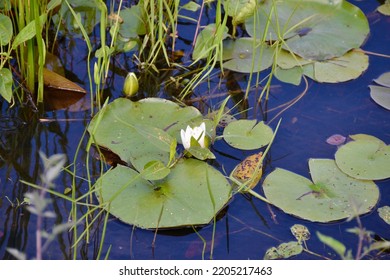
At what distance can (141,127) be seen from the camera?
95.7 inches

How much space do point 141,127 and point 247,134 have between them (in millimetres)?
425

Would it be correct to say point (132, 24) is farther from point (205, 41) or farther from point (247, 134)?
point (247, 134)

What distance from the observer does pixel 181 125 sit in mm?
2482

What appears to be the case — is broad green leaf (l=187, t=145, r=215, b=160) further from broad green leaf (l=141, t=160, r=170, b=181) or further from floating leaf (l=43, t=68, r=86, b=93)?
floating leaf (l=43, t=68, r=86, b=93)

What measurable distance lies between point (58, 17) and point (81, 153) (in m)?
0.87

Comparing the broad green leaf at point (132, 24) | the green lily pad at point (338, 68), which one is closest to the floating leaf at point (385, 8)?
the green lily pad at point (338, 68)

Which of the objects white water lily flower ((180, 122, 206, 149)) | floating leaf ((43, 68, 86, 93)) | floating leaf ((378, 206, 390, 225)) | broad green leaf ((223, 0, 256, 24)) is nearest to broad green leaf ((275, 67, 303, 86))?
broad green leaf ((223, 0, 256, 24))

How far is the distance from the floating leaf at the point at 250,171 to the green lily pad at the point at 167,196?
0.30 feet

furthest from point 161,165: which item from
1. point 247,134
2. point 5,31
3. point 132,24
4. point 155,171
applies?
point 132,24

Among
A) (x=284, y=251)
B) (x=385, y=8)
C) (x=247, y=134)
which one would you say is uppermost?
(x=385, y=8)

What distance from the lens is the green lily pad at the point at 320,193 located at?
86.0 inches

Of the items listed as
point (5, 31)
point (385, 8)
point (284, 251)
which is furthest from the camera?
point (385, 8)

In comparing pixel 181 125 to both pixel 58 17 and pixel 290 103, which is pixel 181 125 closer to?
pixel 290 103

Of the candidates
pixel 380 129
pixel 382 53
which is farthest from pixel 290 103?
pixel 382 53
